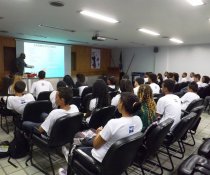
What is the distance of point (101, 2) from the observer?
11.4 ft

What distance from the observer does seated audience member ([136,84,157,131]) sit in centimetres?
253

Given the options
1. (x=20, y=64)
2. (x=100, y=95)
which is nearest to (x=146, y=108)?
(x=100, y=95)

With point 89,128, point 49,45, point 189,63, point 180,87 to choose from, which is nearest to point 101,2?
point 89,128

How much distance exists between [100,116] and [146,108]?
676 millimetres

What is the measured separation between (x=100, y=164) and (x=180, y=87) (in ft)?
19.7

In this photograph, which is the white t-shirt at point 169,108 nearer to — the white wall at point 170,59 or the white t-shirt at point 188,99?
the white t-shirt at point 188,99

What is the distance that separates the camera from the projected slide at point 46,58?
882cm

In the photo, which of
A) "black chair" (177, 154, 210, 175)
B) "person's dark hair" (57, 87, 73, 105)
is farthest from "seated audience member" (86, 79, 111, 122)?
"black chair" (177, 154, 210, 175)

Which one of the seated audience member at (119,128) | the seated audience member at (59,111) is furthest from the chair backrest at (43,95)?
the seated audience member at (119,128)

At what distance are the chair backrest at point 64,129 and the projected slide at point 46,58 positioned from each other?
7.30m

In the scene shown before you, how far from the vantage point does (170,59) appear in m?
10.9

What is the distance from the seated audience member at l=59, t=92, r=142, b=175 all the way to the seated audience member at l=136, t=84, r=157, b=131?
76 centimetres

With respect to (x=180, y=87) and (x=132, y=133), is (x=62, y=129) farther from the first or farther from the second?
(x=180, y=87)

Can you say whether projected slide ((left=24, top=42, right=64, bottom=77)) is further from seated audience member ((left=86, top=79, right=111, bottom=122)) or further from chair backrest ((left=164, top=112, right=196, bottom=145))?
chair backrest ((left=164, top=112, right=196, bottom=145))
